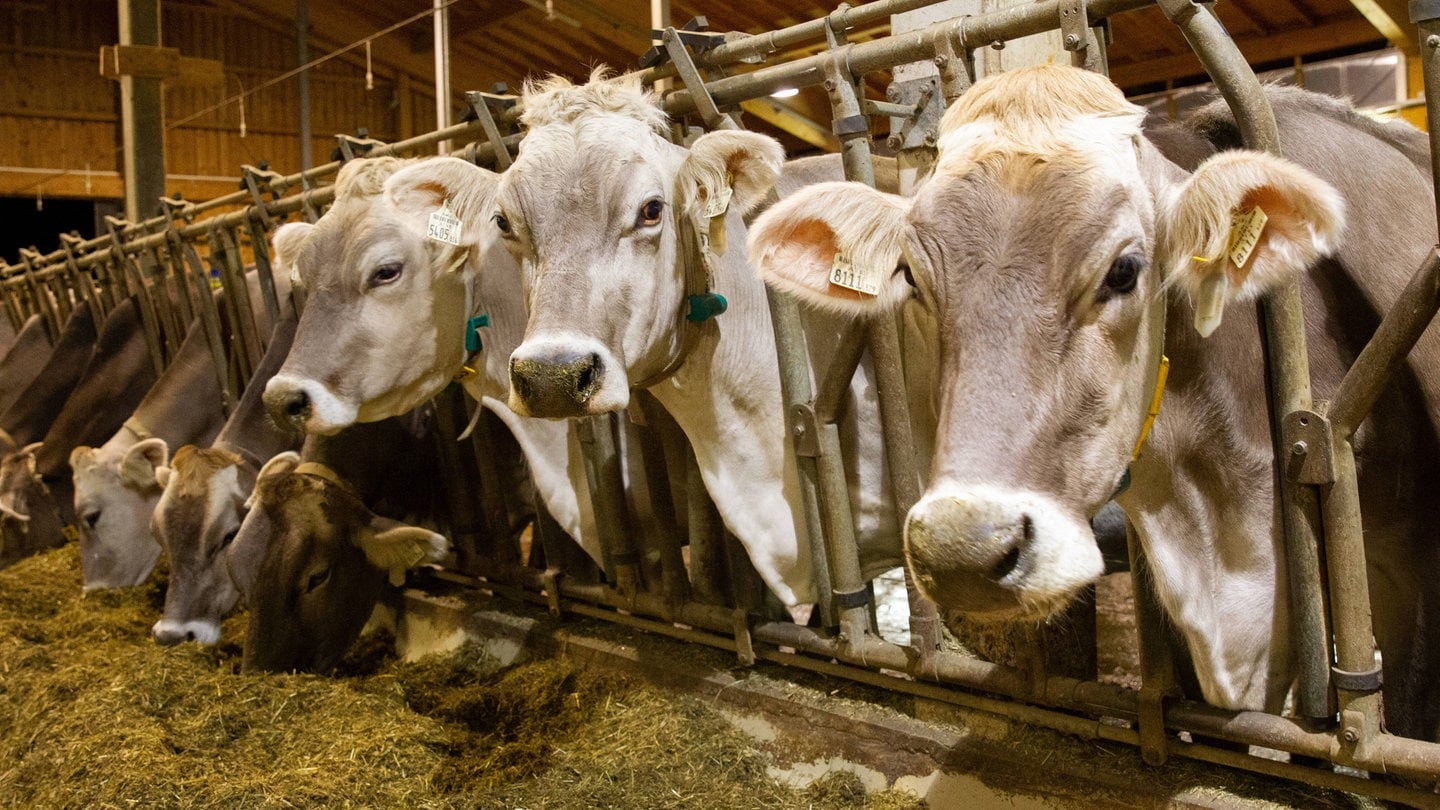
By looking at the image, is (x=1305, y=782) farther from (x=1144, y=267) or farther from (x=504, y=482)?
(x=504, y=482)

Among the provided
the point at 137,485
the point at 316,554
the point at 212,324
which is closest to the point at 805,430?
the point at 316,554

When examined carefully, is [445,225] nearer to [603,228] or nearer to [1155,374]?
[603,228]

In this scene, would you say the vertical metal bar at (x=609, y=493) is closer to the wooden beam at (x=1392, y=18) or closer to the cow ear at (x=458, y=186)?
the cow ear at (x=458, y=186)

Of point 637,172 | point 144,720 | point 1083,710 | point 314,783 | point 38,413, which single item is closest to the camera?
point 1083,710

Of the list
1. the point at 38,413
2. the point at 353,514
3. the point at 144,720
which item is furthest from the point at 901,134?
the point at 38,413

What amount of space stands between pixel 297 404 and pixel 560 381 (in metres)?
1.37

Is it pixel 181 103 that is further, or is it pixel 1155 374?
pixel 181 103

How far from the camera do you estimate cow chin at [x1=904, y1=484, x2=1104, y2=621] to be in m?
1.45

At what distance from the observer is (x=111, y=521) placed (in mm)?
5164

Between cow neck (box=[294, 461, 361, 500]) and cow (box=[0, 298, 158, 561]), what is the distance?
265cm

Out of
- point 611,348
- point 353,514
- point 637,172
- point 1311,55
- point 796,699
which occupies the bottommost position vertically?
point 796,699

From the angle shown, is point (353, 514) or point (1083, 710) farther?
point (353, 514)

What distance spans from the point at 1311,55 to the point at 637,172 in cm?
786

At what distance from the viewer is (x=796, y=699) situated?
9.30 feet
